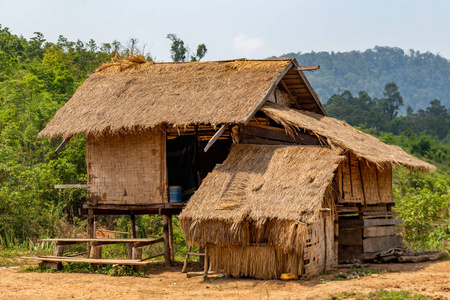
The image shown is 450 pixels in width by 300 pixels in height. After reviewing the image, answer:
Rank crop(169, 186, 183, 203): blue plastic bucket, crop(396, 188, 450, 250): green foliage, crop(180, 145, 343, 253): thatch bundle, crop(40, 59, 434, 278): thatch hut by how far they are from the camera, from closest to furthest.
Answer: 1. crop(180, 145, 343, 253): thatch bundle
2. crop(40, 59, 434, 278): thatch hut
3. crop(169, 186, 183, 203): blue plastic bucket
4. crop(396, 188, 450, 250): green foliage

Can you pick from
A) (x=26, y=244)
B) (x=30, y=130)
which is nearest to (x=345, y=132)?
(x=26, y=244)

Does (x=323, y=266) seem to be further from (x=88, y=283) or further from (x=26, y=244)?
(x=26, y=244)

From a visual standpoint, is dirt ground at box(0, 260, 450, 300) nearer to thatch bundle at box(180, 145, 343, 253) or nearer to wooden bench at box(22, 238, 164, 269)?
wooden bench at box(22, 238, 164, 269)

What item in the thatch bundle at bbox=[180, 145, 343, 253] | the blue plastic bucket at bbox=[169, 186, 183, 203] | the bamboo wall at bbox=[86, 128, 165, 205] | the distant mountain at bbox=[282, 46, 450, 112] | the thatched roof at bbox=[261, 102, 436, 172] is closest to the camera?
the thatch bundle at bbox=[180, 145, 343, 253]

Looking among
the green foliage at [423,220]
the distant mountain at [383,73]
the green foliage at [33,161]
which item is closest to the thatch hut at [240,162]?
the green foliage at [423,220]

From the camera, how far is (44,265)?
1215cm

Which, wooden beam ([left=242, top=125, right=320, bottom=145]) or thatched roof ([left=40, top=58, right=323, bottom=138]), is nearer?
thatched roof ([left=40, top=58, right=323, bottom=138])

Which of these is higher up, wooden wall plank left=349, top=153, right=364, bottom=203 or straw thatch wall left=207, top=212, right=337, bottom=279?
wooden wall plank left=349, top=153, right=364, bottom=203

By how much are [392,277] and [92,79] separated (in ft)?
28.7

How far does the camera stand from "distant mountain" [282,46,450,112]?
137m

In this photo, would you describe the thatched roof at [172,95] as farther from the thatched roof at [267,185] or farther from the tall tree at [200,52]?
the tall tree at [200,52]

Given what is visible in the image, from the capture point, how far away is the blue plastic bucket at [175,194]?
12.2m

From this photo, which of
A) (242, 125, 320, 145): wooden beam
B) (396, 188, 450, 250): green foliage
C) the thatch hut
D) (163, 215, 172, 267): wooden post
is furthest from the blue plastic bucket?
(396, 188, 450, 250): green foliage

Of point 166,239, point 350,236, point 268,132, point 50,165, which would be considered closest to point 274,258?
point 268,132
